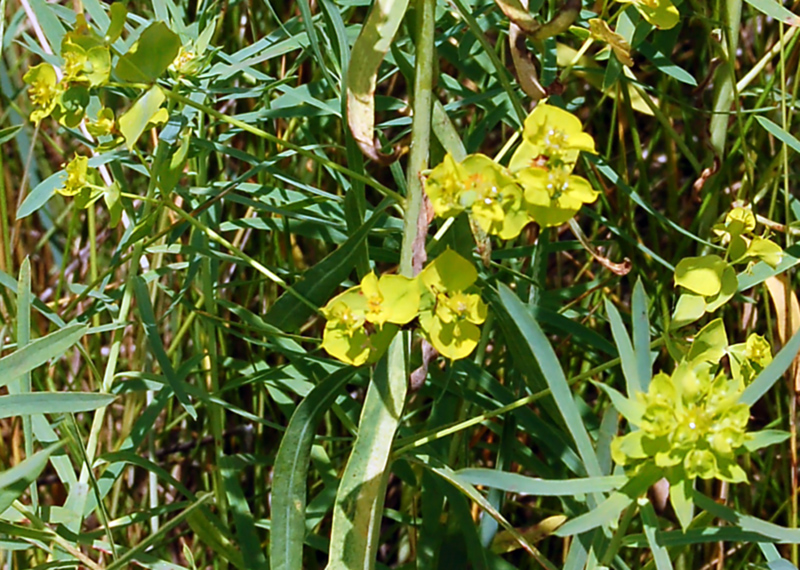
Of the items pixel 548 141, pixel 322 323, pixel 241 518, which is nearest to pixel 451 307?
pixel 548 141

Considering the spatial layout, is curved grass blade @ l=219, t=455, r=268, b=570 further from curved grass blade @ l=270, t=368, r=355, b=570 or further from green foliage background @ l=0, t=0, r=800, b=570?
curved grass blade @ l=270, t=368, r=355, b=570

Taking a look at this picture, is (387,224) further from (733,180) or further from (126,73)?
(733,180)

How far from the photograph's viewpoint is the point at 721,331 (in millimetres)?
672

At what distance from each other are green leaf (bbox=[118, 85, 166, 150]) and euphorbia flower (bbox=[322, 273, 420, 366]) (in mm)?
196

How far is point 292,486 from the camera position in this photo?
67 centimetres

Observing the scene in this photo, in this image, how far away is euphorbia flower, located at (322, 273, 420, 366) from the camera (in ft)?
1.91

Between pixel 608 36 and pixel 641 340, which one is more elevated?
pixel 608 36

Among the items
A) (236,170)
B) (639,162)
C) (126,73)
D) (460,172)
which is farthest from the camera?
(236,170)

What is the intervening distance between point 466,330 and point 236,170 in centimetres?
84

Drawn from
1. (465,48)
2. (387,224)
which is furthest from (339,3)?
(387,224)

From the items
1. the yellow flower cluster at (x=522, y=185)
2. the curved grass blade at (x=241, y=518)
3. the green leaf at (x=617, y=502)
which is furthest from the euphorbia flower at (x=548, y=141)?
the curved grass blade at (x=241, y=518)

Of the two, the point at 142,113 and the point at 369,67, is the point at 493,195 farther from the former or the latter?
the point at 142,113

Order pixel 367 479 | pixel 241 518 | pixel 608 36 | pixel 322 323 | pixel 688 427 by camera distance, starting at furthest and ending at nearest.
A: pixel 322 323
pixel 241 518
pixel 608 36
pixel 367 479
pixel 688 427

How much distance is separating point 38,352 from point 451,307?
306mm
